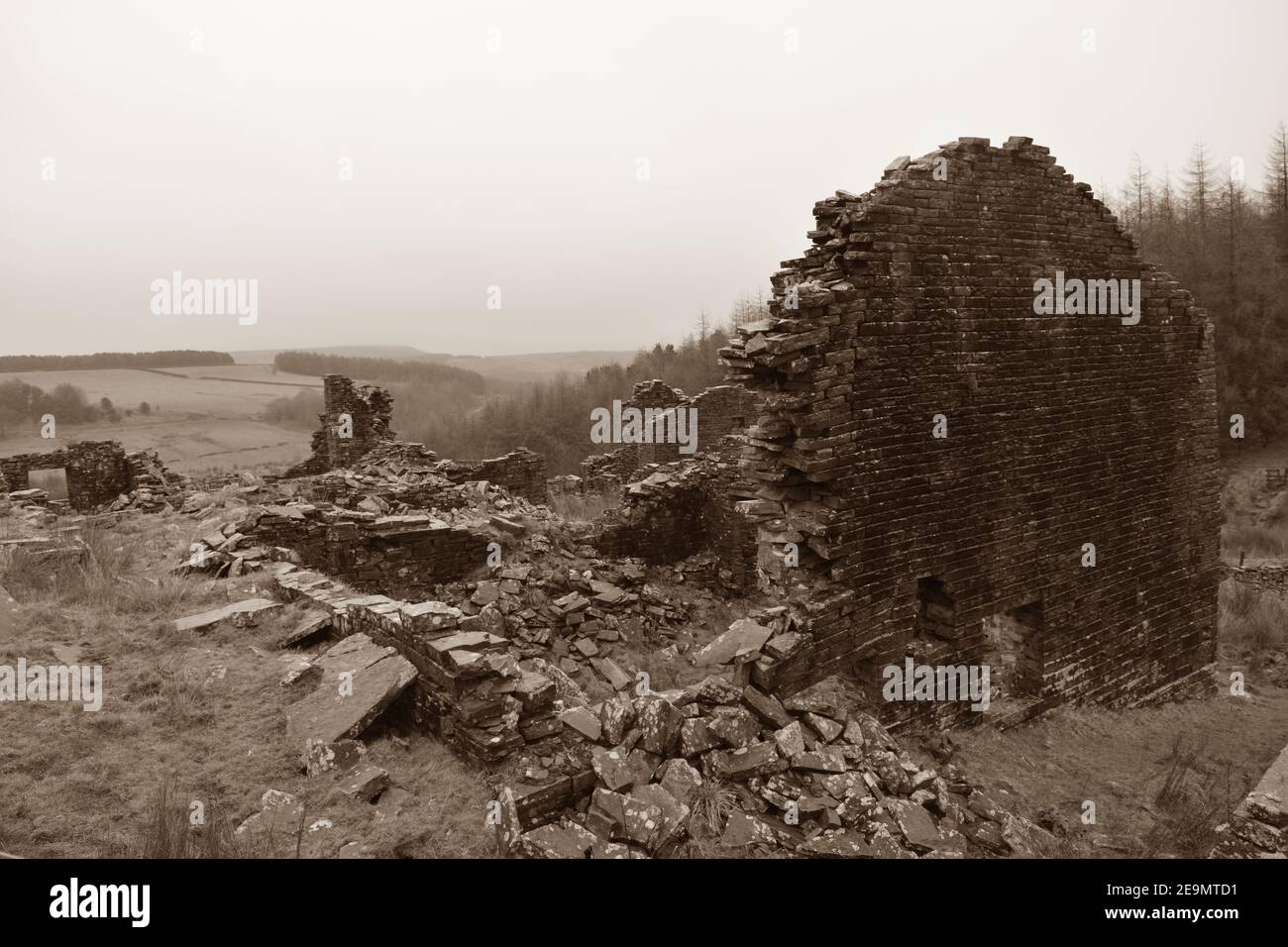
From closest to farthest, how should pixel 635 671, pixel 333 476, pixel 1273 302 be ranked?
pixel 635 671 → pixel 333 476 → pixel 1273 302

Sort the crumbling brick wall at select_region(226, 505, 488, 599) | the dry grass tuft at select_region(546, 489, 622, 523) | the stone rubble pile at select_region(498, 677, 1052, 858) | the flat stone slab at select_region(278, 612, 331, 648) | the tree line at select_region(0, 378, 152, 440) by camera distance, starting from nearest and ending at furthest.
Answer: the stone rubble pile at select_region(498, 677, 1052, 858)
the flat stone slab at select_region(278, 612, 331, 648)
the crumbling brick wall at select_region(226, 505, 488, 599)
the dry grass tuft at select_region(546, 489, 622, 523)
the tree line at select_region(0, 378, 152, 440)

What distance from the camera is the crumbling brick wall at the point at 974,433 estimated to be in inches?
246

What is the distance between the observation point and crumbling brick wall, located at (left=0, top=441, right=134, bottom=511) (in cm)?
1677

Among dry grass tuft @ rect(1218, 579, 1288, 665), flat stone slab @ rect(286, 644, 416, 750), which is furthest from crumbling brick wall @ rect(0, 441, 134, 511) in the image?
dry grass tuft @ rect(1218, 579, 1288, 665)

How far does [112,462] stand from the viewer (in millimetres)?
17234

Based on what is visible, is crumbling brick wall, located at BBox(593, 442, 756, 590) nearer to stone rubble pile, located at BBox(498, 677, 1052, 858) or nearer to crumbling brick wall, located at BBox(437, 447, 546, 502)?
crumbling brick wall, located at BBox(437, 447, 546, 502)

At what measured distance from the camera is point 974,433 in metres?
6.93

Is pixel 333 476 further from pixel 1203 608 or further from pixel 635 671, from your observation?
pixel 1203 608

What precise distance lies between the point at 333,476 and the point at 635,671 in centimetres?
876

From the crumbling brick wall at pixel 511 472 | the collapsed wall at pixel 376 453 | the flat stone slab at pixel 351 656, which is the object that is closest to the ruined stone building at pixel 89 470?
the collapsed wall at pixel 376 453

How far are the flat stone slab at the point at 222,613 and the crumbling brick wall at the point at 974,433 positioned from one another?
471 cm

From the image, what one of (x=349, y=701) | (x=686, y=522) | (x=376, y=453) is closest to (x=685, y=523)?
(x=686, y=522)

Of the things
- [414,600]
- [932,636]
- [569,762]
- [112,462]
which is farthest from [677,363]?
[569,762]

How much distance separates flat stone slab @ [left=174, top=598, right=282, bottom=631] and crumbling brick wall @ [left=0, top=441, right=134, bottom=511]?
492 inches
